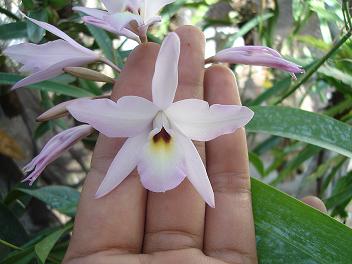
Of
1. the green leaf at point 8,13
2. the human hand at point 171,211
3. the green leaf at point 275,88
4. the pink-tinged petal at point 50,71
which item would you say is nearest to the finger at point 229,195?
the human hand at point 171,211

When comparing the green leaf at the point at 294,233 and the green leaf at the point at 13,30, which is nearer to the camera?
the green leaf at the point at 294,233

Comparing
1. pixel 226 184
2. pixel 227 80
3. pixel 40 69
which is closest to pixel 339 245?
pixel 226 184

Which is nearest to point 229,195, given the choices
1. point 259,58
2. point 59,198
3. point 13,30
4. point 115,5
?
point 259,58

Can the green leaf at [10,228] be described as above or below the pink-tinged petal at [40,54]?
below

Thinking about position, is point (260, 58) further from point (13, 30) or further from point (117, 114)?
point (13, 30)

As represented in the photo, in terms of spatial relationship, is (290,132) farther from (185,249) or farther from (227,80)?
(185,249)

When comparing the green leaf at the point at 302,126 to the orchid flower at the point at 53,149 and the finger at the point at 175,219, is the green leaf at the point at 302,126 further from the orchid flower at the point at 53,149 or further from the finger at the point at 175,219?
the orchid flower at the point at 53,149

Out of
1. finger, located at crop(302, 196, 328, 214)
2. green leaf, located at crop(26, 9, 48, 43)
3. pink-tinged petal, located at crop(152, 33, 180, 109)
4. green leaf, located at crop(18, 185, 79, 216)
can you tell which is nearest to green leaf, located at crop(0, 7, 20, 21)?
green leaf, located at crop(26, 9, 48, 43)
